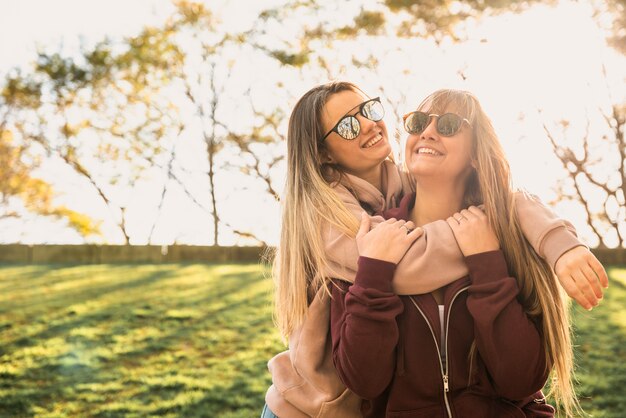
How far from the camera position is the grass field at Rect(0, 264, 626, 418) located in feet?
19.9

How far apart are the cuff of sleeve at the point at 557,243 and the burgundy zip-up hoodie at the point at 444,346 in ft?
0.42

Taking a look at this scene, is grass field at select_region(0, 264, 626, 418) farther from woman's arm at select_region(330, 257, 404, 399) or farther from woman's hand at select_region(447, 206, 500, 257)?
woman's arm at select_region(330, 257, 404, 399)

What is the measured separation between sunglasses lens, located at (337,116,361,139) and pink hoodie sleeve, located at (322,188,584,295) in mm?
517

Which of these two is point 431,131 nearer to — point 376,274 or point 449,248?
point 449,248

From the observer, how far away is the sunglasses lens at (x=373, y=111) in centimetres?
250

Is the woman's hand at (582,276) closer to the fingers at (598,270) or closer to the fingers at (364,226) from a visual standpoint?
the fingers at (598,270)

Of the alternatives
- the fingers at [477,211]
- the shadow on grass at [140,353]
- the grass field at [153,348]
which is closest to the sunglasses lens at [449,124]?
the fingers at [477,211]

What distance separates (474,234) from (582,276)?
1.10 feet

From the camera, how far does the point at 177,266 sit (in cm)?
1310

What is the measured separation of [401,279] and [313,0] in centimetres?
1555

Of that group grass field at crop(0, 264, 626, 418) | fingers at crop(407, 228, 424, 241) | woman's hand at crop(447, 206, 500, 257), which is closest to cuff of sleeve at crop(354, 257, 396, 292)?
fingers at crop(407, 228, 424, 241)

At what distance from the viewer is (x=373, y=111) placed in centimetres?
252

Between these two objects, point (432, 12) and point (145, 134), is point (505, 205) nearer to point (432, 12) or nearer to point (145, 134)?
point (432, 12)

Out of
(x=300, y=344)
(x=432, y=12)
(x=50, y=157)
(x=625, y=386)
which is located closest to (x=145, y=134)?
(x=50, y=157)
